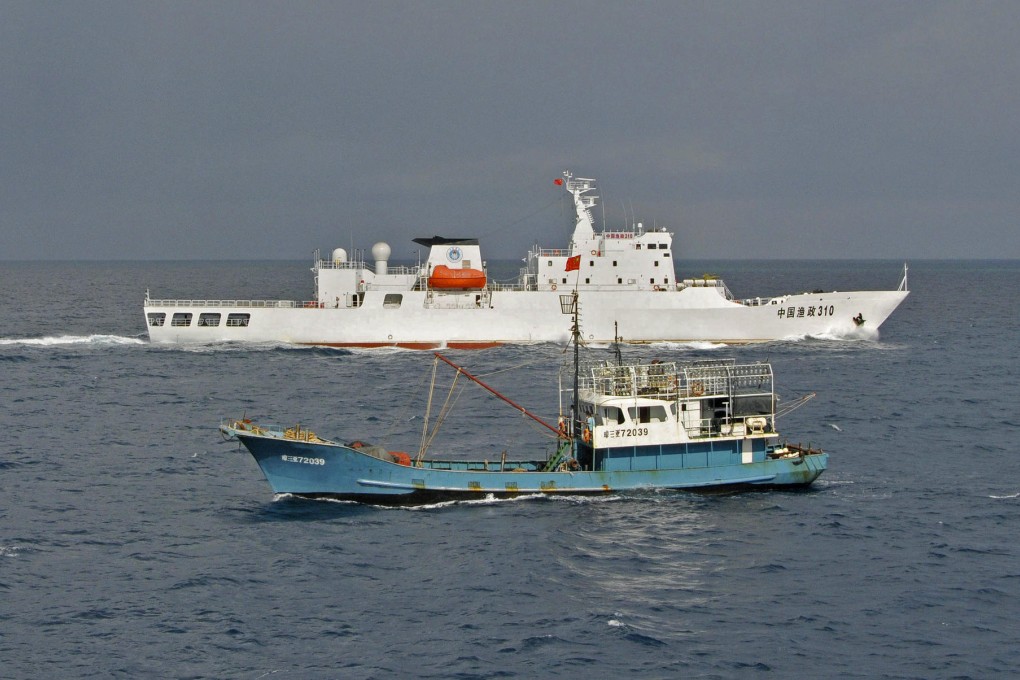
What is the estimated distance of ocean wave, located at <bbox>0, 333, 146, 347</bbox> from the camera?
72.9 m

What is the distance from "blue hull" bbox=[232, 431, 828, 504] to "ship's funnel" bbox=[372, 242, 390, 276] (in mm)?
40814

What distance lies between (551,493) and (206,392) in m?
27.1

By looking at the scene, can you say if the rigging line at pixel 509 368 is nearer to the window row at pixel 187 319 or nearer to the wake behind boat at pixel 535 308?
the wake behind boat at pixel 535 308

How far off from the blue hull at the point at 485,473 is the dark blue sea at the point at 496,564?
0.58 m

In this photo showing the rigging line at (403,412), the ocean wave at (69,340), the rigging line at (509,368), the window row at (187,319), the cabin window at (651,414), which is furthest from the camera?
the ocean wave at (69,340)

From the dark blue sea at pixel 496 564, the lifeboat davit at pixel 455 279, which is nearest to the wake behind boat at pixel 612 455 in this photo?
the dark blue sea at pixel 496 564

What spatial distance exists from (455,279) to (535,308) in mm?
5854

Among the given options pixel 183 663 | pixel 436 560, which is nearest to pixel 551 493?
pixel 436 560

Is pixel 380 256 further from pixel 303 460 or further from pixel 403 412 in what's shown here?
pixel 303 460

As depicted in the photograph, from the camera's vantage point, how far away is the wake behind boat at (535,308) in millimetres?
69625

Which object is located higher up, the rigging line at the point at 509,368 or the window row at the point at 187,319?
the window row at the point at 187,319

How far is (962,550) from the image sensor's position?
2803 cm

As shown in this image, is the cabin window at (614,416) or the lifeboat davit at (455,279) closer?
the cabin window at (614,416)

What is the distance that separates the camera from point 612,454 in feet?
106
